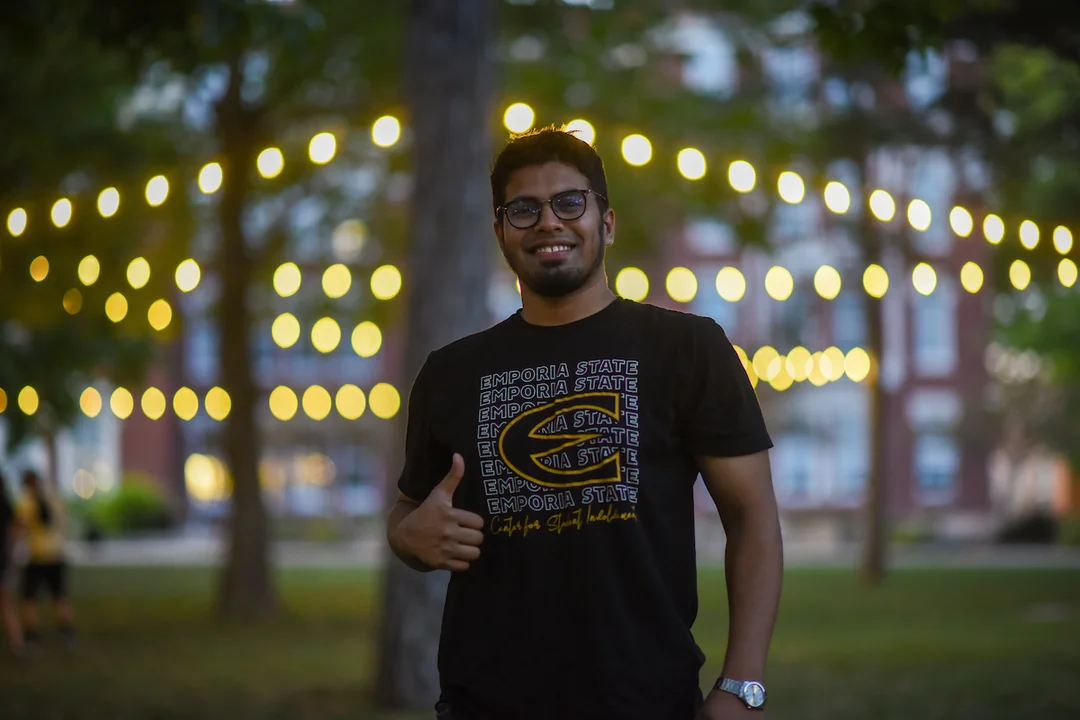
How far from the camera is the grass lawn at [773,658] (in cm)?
1068

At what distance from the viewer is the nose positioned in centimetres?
318

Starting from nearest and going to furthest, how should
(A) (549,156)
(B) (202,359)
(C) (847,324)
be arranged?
1. (A) (549,156)
2. (C) (847,324)
3. (B) (202,359)

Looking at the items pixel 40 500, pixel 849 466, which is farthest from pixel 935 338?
pixel 40 500

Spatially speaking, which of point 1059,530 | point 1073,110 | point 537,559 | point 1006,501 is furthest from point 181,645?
point 1006,501

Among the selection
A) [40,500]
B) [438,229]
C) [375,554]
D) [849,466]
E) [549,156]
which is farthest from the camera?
[849,466]

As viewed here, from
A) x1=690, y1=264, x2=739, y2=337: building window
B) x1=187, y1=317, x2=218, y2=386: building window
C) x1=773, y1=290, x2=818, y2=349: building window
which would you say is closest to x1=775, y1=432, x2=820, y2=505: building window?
x1=690, y1=264, x2=739, y2=337: building window

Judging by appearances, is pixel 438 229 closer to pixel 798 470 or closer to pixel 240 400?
pixel 240 400

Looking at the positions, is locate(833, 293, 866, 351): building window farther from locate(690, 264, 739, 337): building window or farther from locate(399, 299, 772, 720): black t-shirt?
locate(399, 299, 772, 720): black t-shirt

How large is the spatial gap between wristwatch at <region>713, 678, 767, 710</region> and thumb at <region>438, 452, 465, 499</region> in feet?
2.23

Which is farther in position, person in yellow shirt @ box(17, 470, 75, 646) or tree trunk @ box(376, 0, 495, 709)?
person in yellow shirt @ box(17, 470, 75, 646)

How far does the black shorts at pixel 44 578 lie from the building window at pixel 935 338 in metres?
35.9

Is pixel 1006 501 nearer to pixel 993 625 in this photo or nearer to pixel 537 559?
pixel 993 625

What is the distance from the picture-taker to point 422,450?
132 inches

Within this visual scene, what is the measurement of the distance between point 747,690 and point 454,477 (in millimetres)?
738
